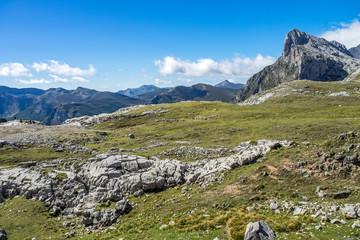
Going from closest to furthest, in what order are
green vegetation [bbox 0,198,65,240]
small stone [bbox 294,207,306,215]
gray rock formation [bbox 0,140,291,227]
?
1. small stone [bbox 294,207,306,215]
2. green vegetation [bbox 0,198,65,240]
3. gray rock formation [bbox 0,140,291,227]

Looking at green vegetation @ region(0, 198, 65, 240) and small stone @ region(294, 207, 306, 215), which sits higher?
small stone @ region(294, 207, 306, 215)

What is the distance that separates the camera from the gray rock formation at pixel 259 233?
573 inches

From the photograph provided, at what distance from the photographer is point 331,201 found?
18.5 metres

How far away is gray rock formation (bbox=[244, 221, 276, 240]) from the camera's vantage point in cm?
1455

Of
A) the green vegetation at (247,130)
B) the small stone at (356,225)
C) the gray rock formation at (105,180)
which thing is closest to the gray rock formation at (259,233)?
the small stone at (356,225)

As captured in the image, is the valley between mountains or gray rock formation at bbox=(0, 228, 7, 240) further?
gray rock formation at bbox=(0, 228, 7, 240)

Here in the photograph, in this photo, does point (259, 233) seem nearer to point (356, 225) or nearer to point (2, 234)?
point (356, 225)

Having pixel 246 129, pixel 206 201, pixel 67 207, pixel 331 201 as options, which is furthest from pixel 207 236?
pixel 246 129

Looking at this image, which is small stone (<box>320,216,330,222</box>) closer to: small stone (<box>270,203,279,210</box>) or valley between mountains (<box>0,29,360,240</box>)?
valley between mountains (<box>0,29,360,240</box>)

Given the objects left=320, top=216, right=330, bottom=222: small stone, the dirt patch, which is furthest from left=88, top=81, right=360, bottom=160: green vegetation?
left=320, top=216, right=330, bottom=222: small stone

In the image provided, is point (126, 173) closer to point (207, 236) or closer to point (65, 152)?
point (207, 236)

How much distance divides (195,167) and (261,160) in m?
12.6

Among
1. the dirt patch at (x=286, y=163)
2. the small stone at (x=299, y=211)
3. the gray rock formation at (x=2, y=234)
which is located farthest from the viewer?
the dirt patch at (x=286, y=163)

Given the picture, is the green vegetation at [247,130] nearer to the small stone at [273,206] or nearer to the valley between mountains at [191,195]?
the valley between mountains at [191,195]
